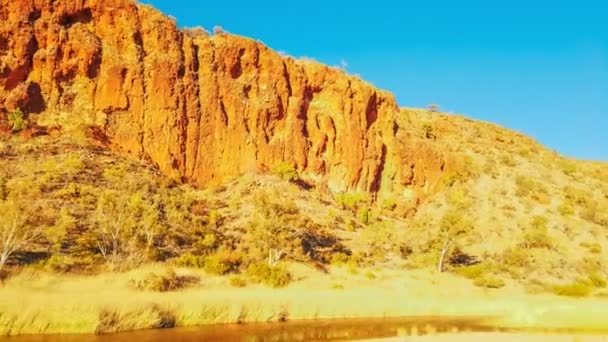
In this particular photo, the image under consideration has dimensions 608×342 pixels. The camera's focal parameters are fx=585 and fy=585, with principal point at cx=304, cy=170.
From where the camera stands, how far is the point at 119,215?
33188mm

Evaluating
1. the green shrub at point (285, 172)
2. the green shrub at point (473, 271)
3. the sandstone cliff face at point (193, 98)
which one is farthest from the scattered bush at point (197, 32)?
the green shrub at point (473, 271)

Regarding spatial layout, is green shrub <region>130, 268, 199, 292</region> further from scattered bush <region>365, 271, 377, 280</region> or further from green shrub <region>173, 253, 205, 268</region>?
scattered bush <region>365, 271, 377, 280</region>

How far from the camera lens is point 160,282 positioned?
2717 cm

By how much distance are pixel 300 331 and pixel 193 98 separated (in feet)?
110

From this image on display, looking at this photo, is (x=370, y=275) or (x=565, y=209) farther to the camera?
(x=565, y=209)

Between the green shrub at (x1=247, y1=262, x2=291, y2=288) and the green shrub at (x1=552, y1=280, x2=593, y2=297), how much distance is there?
717 inches

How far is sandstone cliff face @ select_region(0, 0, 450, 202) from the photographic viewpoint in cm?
4612

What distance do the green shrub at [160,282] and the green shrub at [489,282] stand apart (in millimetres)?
20575

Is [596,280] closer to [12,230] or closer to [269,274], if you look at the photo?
[269,274]

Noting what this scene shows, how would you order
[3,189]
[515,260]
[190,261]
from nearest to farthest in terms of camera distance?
[190,261] < [3,189] < [515,260]

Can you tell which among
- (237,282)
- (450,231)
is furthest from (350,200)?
(237,282)

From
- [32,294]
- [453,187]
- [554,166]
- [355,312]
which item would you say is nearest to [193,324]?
[32,294]

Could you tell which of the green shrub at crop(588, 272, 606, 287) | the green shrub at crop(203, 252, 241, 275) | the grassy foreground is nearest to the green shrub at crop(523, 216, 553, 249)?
the green shrub at crop(588, 272, 606, 287)

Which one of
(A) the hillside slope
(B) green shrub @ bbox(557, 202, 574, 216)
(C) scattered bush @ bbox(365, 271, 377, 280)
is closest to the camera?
(A) the hillside slope
